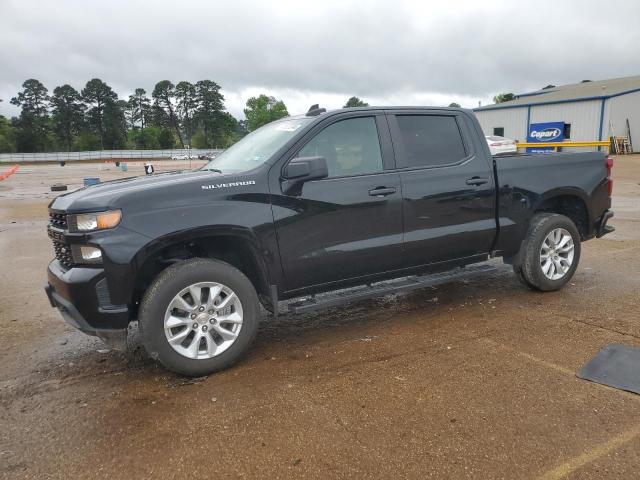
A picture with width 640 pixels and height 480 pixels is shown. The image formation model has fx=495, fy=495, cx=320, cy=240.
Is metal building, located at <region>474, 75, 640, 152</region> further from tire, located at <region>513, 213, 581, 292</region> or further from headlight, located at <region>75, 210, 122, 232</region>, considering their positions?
headlight, located at <region>75, 210, 122, 232</region>

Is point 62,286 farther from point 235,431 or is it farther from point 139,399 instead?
point 235,431

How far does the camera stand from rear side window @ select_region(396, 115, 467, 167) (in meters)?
4.48

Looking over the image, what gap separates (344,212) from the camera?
402cm

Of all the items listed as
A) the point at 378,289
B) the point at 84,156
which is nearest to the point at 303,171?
the point at 378,289

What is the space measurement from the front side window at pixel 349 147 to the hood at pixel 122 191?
82cm

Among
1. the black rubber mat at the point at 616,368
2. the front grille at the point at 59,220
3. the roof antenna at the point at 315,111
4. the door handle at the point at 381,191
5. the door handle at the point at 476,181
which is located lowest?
the black rubber mat at the point at 616,368

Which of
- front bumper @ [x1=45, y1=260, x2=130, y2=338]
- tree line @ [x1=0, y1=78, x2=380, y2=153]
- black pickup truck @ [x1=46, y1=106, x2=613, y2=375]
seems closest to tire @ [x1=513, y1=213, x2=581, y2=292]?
black pickup truck @ [x1=46, y1=106, x2=613, y2=375]

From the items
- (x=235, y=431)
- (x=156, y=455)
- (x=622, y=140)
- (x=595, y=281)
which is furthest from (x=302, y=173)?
(x=622, y=140)

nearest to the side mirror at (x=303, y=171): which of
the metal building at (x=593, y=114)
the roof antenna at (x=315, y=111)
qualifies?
the roof antenna at (x=315, y=111)

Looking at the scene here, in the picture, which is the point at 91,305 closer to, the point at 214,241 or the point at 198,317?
the point at 198,317

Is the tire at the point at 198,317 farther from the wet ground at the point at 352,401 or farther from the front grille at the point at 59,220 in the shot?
the front grille at the point at 59,220

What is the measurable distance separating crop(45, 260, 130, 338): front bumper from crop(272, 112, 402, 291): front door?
1.26 meters

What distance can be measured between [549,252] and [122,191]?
4.18 meters

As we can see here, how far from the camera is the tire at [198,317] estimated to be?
343 centimetres
